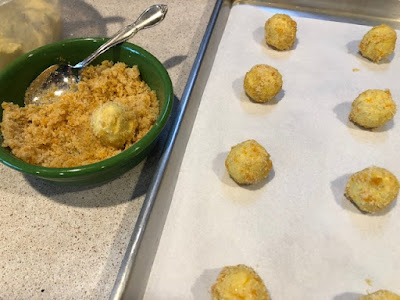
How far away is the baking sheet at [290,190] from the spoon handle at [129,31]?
0.84 feet

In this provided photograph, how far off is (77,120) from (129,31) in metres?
0.30

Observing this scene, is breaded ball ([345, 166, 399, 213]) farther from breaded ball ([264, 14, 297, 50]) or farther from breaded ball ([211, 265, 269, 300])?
breaded ball ([264, 14, 297, 50])

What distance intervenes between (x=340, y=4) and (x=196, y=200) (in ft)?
3.08

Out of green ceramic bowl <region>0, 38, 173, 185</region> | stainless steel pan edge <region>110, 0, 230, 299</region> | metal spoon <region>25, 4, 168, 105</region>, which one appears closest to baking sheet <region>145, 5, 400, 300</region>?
stainless steel pan edge <region>110, 0, 230, 299</region>

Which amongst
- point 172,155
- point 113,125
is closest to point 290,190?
point 172,155

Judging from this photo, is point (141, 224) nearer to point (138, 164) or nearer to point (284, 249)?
point (138, 164)

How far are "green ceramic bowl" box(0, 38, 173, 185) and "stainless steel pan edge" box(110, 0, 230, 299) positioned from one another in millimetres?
71

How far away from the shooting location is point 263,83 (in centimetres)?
109

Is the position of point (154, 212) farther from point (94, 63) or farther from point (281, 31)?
point (281, 31)

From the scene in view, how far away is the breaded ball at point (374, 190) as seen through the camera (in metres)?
0.90

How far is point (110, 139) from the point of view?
901 mm

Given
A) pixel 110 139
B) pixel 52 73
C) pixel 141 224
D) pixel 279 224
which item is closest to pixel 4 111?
pixel 52 73

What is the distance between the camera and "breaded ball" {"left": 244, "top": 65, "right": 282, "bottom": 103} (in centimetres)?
109

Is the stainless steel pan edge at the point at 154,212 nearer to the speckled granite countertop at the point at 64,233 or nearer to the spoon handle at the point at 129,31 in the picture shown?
the speckled granite countertop at the point at 64,233
